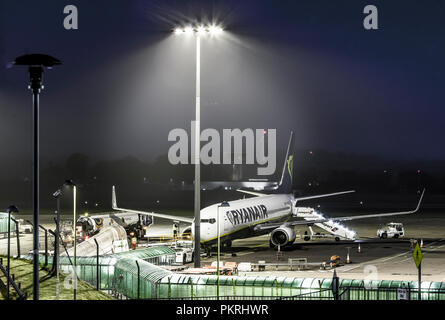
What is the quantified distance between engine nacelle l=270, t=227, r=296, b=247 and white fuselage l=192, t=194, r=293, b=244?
2.32 meters

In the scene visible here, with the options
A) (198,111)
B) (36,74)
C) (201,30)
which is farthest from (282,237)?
(36,74)

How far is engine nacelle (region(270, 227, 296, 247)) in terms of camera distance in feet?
184

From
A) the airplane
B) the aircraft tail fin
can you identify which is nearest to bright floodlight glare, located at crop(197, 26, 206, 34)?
the airplane

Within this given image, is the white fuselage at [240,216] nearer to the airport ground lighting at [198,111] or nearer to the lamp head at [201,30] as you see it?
the airport ground lighting at [198,111]

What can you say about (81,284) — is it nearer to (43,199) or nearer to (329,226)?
(329,226)

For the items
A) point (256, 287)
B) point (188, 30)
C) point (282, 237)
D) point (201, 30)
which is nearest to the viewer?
point (256, 287)

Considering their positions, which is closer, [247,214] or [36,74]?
[36,74]

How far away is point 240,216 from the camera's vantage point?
55.0 meters

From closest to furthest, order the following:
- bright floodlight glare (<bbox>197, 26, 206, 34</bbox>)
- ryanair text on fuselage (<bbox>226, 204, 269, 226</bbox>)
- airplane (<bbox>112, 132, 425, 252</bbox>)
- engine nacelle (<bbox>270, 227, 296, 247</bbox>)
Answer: bright floodlight glare (<bbox>197, 26, 206, 34</bbox>)
airplane (<bbox>112, 132, 425, 252</bbox>)
ryanair text on fuselage (<bbox>226, 204, 269, 226</bbox>)
engine nacelle (<bbox>270, 227, 296, 247</bbox>)

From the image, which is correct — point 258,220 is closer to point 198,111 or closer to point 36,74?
point 198,111

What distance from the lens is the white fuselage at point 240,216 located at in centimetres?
5041

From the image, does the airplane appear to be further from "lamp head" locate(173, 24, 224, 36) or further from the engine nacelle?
"lamp head" locate(173, 24, 224, 36)

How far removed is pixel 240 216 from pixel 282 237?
14.7 feet
